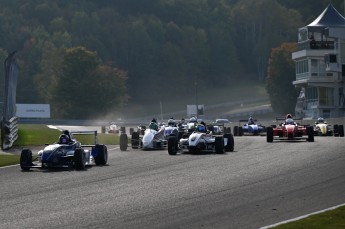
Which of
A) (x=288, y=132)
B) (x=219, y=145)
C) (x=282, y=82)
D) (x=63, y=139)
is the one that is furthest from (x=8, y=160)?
(x=282, y=82)

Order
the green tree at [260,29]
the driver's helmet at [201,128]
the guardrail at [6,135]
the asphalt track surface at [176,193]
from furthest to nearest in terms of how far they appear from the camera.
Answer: the green tree at [260,29] < the guardrail at [6,135] < the driver's helmet at [201,128] < the asphalt track surface at [176,193]

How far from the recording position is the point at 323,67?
335 ft

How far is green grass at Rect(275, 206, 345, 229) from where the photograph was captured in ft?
49.1

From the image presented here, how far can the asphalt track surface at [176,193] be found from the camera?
54.4ft

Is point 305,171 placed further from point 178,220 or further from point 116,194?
point 178,220

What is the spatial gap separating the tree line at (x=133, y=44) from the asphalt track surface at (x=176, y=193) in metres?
105

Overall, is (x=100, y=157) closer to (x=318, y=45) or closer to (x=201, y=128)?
(x=201, y=128)

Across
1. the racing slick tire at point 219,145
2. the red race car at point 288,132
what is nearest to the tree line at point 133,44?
the red race car at point 288,132

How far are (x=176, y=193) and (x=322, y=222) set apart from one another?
18.4 feet

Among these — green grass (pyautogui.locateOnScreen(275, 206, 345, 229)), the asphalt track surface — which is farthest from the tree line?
green grass (pyautogui.locateOnScreen(275, 206, 345, 229))

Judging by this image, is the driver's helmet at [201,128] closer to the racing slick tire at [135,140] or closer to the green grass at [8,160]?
the racing slick tire at [135,140]

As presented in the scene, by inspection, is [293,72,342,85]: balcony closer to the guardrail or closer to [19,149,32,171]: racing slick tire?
the guardrail

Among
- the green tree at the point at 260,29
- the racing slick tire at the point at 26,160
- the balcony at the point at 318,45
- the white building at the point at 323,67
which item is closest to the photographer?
the racing slick tire at the point at 26,160

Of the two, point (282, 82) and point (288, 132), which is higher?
point (282, 82)
